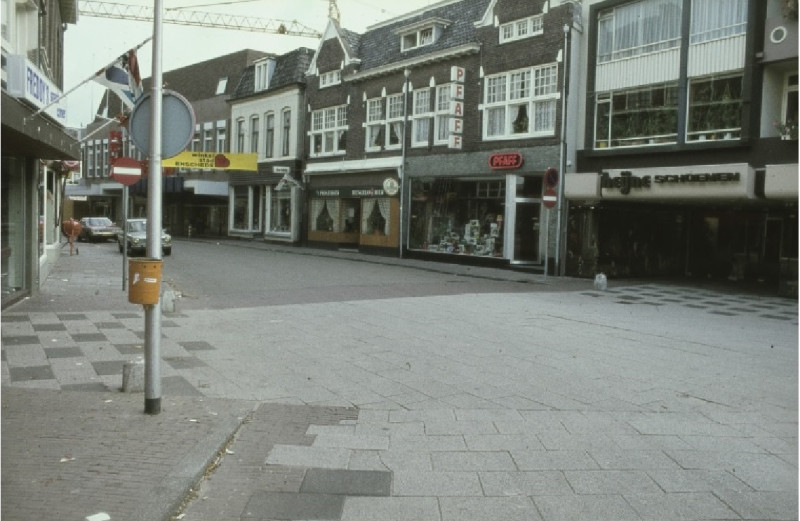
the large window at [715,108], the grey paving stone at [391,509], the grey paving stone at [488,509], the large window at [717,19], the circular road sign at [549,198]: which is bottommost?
the grey paving stone at [391,509]

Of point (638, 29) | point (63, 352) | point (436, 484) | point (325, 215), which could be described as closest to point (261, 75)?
point (325, 215)

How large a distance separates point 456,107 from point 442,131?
1.63m

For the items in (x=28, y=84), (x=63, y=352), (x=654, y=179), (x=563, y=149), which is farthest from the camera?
(x=563, y=149)

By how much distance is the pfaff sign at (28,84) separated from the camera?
862 centimetres

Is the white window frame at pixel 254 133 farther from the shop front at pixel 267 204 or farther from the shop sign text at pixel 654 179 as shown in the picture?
the shop sign text at pixel 654 179

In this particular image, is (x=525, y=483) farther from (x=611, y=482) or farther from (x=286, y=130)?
(x=286, y=130)

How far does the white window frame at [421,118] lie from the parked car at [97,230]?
776 inches

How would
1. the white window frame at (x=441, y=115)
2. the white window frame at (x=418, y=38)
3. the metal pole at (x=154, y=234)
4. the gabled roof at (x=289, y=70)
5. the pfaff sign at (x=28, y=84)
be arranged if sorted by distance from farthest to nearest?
1. the gabled roof at (x=289, y=70)
2. the white window frame at (x=418, y=38)
3. the white window frame at (x=441, y=115)
4. the pfaff sign at (x=28, y=84)
5. the metal pole at (x=154, y=234)

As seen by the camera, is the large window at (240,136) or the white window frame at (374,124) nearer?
the white window frame at (374,124)

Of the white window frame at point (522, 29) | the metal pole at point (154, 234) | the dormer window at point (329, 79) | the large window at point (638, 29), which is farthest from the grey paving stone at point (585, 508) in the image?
the dormer window at point (329, 79)

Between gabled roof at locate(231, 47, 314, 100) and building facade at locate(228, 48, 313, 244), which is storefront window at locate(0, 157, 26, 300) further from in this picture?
gabled roof at locate(231, 47, 314, 100)

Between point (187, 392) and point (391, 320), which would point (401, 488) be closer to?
point (187, 392)

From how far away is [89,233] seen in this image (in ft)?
130

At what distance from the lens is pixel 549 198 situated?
19.7 metres
